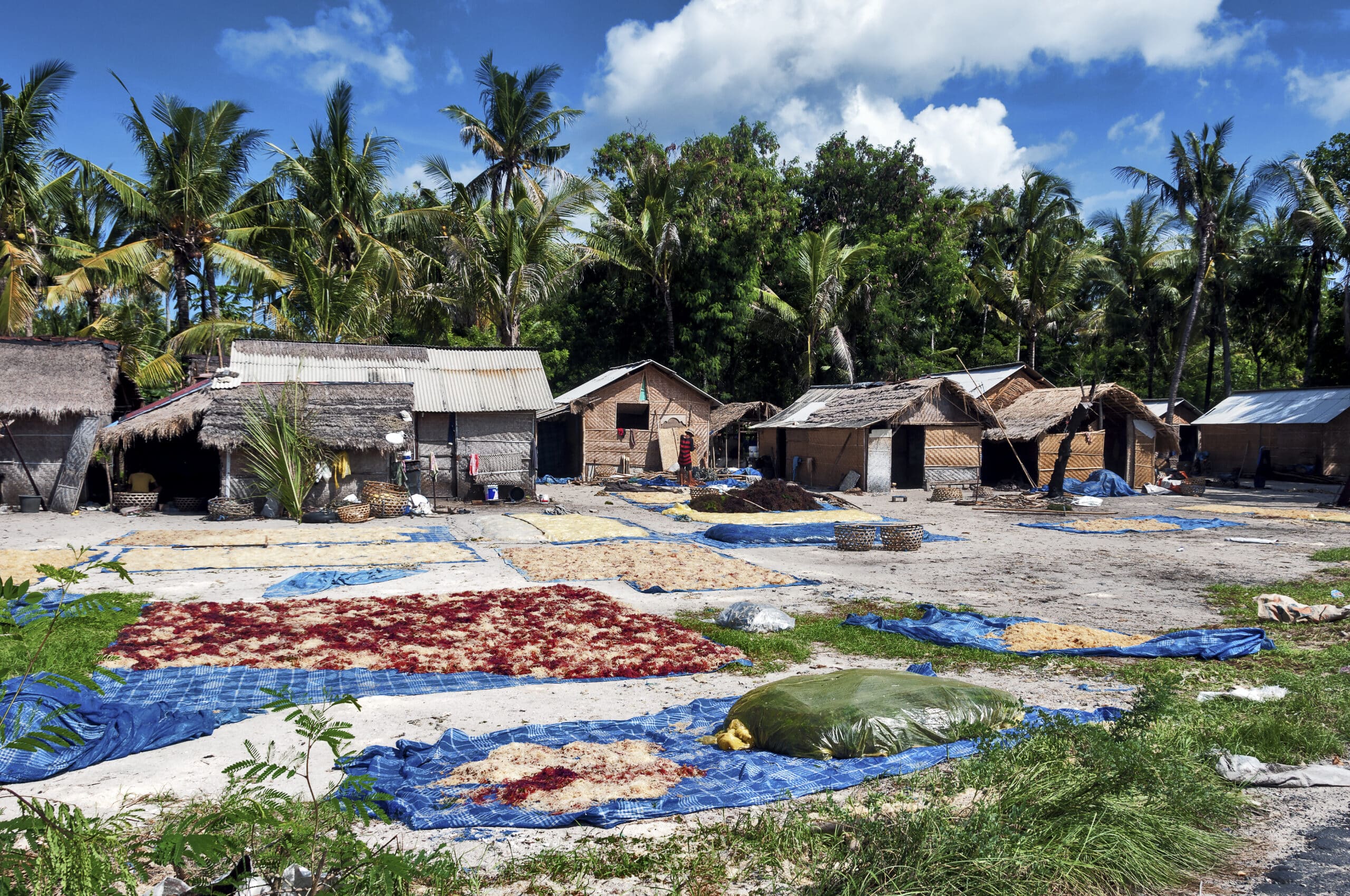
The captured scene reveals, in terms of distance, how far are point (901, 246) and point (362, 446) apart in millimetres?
24567

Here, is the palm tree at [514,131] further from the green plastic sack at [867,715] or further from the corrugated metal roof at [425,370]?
the green plastic sack at [867,715]

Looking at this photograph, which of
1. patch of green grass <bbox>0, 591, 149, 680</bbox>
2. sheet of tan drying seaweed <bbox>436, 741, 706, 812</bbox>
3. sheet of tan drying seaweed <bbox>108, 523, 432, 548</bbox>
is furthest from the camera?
sheet of tan drying seaweed <bbox>108, 523, 432, 548</bbox>

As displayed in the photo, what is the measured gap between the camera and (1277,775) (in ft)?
16.2

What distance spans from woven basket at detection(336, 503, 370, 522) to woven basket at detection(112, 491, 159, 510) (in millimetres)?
4462

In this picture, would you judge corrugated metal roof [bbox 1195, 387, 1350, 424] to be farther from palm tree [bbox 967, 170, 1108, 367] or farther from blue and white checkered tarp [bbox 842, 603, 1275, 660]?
blue and white checkered tarp [bbox 842, 603, 1275, 660]

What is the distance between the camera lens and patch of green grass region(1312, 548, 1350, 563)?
13.2 meters

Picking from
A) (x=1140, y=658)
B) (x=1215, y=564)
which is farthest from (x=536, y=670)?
(x=1215, y=564)

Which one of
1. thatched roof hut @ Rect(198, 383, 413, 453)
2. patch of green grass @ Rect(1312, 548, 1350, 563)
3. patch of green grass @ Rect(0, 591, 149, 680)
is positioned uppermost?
thatched roof hut @ Rect(198, 383, 413, 453)

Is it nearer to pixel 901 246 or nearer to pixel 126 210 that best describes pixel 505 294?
pixel 126 210

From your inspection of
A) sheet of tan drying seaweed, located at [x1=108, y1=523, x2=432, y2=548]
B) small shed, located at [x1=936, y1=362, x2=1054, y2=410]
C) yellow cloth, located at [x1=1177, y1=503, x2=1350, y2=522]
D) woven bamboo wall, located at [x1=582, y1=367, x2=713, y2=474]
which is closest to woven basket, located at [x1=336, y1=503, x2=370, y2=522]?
sheet of tan drying seaweed, located at [x1=108, y1=523, x2=432, y2=548]

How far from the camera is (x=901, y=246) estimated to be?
35.5 m

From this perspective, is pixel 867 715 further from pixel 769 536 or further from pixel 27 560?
pixel 27 560

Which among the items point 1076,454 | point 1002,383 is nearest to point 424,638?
point 1076,454

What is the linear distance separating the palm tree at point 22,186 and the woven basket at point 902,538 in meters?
22.1
